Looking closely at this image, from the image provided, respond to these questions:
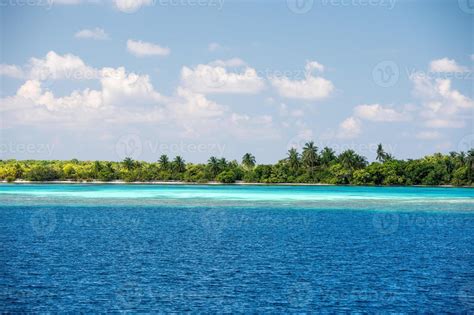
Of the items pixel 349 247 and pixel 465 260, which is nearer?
pixel 465 260

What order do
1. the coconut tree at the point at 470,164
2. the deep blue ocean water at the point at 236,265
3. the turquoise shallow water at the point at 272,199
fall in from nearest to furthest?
the deep blue ocean water at the point at 236,265
the turquoise shallow water at the point at 272,199
the coconut tree at the point at 470,164

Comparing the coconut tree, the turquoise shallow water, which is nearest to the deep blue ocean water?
the turquoise shallow water

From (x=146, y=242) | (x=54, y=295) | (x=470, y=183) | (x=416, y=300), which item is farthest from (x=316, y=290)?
(x=470, y=183)

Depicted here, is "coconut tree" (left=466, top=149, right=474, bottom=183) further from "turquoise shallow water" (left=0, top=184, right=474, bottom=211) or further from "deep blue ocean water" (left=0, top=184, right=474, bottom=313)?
"deep blue ocean water" (left=0, top=184, right=474, bottom=313)

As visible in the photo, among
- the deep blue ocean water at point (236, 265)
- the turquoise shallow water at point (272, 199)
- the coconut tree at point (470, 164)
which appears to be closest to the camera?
the deep blue ocean water at point (236, 265)

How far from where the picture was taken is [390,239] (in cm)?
5609

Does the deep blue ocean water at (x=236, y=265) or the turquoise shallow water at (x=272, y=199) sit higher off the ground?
the turquoise shallow water at (x=272, y=199)

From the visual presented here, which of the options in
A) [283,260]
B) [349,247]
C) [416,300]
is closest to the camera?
[416,300]

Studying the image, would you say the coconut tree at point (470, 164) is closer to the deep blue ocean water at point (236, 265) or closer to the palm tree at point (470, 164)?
the palm tree at point (470, 164)

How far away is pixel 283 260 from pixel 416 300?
43.8ft

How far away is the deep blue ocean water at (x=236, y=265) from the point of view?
30125mm

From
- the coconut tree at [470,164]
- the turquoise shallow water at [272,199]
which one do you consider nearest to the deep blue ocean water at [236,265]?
the turquoise shallow water at [272,199]

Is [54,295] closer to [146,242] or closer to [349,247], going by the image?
[146,242]

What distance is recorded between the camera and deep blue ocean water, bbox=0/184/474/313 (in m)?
30.1
